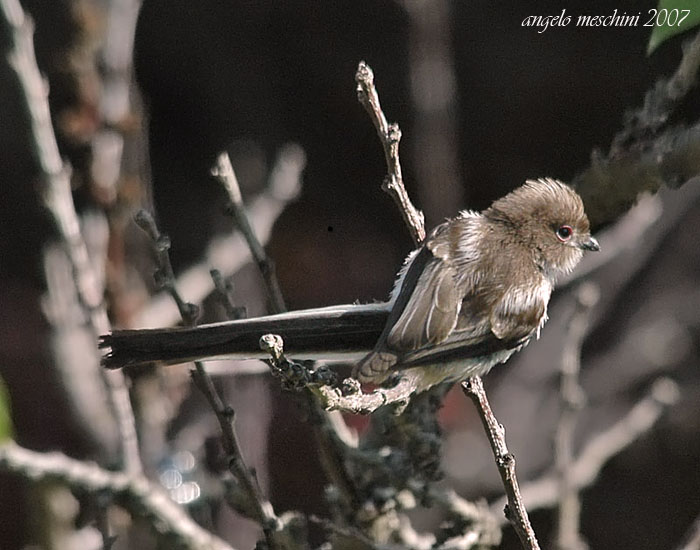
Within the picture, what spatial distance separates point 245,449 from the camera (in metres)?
4.21

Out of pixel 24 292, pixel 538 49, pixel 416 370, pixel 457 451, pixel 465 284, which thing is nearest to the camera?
pixel 416 370

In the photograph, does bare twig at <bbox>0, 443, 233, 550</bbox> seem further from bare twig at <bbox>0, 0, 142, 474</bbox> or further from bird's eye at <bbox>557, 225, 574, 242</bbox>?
bird's eye at <bbox>557, 225, 574, 242</bbox>

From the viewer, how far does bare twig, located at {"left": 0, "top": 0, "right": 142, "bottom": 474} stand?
2785 mm

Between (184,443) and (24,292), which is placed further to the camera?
(24,292)

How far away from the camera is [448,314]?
2328mm

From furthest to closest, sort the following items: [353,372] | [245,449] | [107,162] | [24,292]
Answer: [24,292] < [245,449] < [107,162] < [353,372]

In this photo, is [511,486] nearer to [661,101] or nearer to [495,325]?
[495,325]

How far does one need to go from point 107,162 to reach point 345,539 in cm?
163

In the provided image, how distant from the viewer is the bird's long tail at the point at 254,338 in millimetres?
1999

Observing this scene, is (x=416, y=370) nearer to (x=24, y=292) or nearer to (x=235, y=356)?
(x=235, y=356)

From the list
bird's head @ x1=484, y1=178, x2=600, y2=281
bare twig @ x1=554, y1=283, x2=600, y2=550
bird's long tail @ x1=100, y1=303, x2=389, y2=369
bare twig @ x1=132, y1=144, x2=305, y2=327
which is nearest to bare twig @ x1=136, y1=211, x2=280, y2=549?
bird's long tail @ x1=100, y1=303, x2=389, y2=369

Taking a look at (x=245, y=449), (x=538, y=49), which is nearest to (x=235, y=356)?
(x=245, y=449)

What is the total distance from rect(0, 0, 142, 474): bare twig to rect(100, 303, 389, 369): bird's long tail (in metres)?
0.78

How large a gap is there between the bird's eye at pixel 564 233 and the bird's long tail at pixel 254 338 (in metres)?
0.55
